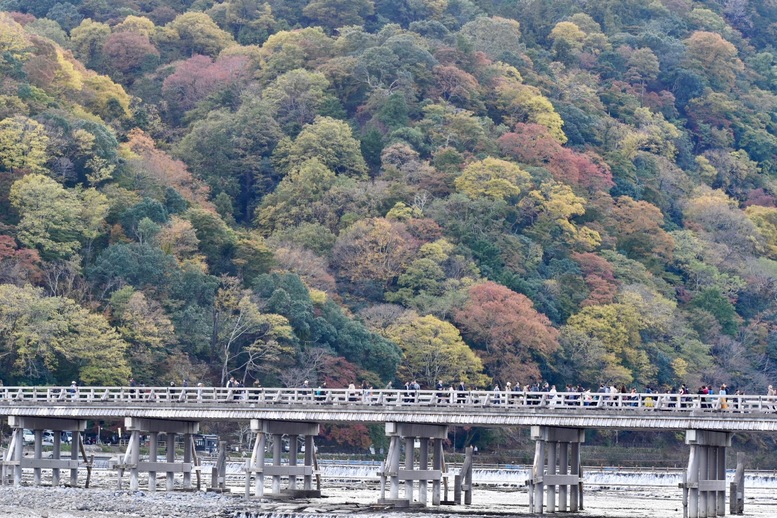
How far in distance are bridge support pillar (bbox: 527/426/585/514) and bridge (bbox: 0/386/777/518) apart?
4cm

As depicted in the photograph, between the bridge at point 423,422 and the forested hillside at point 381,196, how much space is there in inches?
903

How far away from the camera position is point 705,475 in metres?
53.5

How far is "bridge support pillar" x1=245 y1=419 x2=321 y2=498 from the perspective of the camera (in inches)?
2366

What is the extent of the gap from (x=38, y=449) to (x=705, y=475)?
28146mm

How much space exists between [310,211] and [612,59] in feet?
191

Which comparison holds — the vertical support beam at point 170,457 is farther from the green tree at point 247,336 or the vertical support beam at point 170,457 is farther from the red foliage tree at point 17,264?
the red foliage tree at point 17,264

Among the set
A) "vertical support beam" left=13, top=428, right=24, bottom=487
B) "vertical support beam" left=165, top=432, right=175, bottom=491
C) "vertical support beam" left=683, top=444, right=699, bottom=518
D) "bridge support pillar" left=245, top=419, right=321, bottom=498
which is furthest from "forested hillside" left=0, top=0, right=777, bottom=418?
"vertical support beam" left=683, top=444, right=699, bottom=518

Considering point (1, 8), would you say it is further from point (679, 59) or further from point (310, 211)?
point (679, 59)

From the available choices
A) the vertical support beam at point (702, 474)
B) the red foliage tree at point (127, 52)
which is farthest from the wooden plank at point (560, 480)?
the red foliage tree at point (127, 52)

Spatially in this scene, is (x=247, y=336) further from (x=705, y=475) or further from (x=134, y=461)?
(x=705, y=475)

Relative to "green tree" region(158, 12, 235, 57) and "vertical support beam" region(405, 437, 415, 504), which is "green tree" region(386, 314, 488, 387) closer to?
"vertical support beam" region(405, 437, 415, 504)

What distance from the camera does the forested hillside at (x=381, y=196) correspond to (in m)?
97.9

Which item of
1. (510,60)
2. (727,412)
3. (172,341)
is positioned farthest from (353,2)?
(727,412)

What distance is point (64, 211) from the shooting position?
331ft
